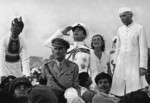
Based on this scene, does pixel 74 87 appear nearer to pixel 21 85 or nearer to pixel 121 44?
pixel 21 85

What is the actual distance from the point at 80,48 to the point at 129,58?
995mm

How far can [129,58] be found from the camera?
309 inches

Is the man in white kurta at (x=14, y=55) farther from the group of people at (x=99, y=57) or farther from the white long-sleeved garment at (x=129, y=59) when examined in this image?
the white long-sleeved garment at (x=129, y=59)

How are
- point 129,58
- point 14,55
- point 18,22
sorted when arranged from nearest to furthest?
point 18,22 < point 129,58 < point 14,55

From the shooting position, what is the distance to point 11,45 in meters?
7.92

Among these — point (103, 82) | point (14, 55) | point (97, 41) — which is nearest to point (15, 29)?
point (14, 55)

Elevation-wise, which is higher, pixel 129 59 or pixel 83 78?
pixel 129 59

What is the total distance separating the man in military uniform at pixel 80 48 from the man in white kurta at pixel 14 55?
2.75ft

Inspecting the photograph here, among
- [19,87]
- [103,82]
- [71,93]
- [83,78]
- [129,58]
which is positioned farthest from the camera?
[129,58]

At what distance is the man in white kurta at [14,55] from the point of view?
7852 mm

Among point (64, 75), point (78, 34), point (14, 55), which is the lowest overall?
point (64, 75)

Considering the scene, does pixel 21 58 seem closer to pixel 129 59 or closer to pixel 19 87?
pixel 129 59

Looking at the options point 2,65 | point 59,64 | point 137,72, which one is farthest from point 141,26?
point 2,65

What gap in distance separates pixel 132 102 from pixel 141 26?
4.59m
